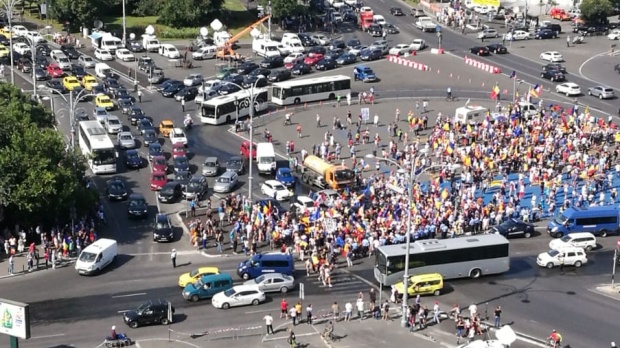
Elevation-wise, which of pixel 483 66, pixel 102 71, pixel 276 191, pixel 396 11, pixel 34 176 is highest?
pixel 34 176

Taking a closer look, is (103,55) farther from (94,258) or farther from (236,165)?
(94,258)

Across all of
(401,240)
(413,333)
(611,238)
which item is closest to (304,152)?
(401,240)

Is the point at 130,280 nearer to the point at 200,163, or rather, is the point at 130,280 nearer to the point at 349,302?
the point at 349,302

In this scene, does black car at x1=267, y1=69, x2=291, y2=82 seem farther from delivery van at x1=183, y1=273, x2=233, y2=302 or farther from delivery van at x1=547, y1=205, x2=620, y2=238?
delivery van at x1=183, y1=273, x2=233, y2=302

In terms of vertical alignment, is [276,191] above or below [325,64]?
below

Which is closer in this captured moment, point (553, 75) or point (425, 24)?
point (553, 75)

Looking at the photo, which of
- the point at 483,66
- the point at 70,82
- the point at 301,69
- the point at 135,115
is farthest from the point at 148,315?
the point at 483,66

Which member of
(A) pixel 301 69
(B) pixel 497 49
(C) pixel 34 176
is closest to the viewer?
(C) pixel 34 176
